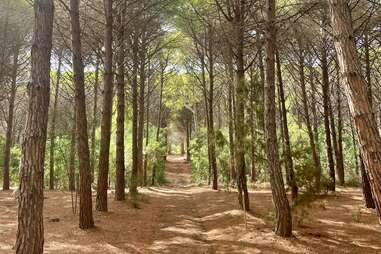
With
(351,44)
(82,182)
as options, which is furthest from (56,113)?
(351,44)

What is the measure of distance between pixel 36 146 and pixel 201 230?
4.99 metres

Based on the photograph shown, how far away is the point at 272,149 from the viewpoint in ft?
23.2

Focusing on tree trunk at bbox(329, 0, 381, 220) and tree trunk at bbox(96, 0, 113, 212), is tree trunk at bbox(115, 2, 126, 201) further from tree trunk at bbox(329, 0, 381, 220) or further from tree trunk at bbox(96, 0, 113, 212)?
tree trunk at bbox(329, 0, 381, 220)

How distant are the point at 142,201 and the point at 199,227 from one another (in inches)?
145

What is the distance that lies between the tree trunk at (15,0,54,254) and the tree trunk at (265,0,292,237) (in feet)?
13.2

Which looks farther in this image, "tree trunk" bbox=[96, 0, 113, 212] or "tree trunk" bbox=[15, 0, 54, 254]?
"tree trunk" bbox=[96, 0, 113, 212]

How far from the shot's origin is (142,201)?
1209 centimetres

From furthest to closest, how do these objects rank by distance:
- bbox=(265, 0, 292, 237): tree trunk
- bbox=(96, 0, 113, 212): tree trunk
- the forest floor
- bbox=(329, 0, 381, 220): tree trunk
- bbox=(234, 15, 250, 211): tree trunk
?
bbox=(96, 0, 113, 212): tree trunk
bbox=(234, 15, 250, 211): tree trunk
bbox=(265, 0, 292, 237): tree trunk
the forest floor
bbox=(329, 0, 381, 220): tree trunk

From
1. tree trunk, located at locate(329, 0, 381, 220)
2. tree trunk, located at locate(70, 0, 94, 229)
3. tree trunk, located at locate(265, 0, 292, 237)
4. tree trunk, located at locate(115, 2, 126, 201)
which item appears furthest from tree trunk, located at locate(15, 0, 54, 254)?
tree trunk, located at locate(115, 2, 126, 201)

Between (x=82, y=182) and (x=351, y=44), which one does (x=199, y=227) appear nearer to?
(x=82, y=182)

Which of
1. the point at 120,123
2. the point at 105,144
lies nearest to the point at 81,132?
the point at 105,144

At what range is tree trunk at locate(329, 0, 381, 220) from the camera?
389cm

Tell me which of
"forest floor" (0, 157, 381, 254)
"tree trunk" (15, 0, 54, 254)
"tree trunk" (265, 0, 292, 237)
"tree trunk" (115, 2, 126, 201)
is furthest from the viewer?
"tree trunk" (115, 2, 126, 201)

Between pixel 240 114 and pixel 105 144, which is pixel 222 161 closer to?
pixel 240 114
